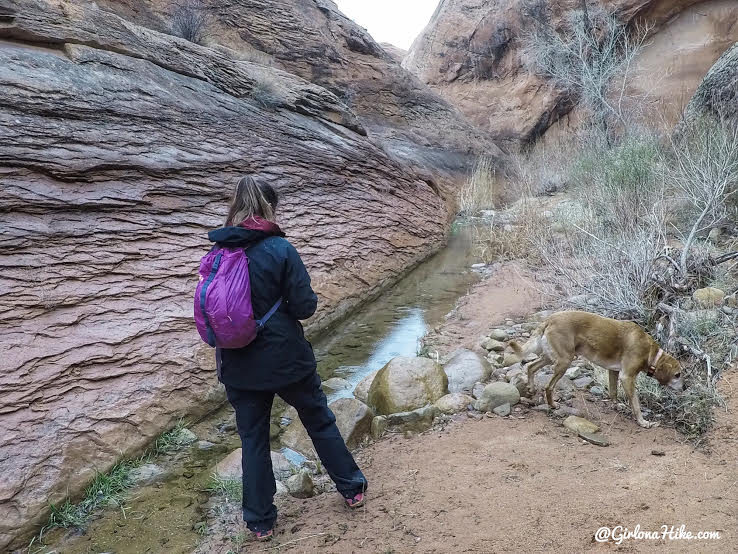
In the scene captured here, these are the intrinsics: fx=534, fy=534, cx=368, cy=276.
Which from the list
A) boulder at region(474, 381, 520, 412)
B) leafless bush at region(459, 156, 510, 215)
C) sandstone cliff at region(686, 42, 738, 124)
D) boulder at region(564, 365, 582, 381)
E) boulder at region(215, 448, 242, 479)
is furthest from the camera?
leafless bush at region(459, 156, 510, 215)

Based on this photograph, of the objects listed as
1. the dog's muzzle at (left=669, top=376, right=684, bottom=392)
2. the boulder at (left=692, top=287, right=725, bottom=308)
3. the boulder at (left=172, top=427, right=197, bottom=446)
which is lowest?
the boulder at (left=172, top=427, right=197, bottom=446)

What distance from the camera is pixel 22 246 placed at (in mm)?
4668

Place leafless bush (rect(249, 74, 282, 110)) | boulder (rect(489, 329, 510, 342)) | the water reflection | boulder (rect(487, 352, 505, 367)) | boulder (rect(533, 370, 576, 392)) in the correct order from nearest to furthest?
boulder (rect(533, 370, 576, 392)) → boulder (rect(487, 352, 505, 367)) → boulder (rect(489, 329, 510, 342)) → the water reflection → leafless bush (rect(249, 74, 282, 110))

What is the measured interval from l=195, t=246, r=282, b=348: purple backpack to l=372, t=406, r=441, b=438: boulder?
1.86 meters

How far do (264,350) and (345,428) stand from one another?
166 cm

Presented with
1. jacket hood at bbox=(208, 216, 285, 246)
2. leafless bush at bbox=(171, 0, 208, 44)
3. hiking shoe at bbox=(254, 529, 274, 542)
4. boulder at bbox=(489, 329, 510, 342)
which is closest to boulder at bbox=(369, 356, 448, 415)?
boulder at bbox=(489, 329, 510, 342)

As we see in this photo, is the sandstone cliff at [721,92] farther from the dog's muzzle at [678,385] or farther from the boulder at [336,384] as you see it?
the boulder at [336,384]

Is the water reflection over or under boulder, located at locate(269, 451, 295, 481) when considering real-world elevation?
over

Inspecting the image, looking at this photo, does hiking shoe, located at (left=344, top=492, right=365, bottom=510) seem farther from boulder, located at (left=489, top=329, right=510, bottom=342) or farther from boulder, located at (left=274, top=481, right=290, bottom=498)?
boulder, located at (left=489, top=329, right=510, bottom=342)

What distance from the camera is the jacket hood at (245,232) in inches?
112

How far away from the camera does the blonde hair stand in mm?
2945

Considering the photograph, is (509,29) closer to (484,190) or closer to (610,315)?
(484,190)

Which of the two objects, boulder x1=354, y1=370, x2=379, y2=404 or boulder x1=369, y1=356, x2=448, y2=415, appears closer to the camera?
boulder x1=369, y1=356, x2=448, y2=415

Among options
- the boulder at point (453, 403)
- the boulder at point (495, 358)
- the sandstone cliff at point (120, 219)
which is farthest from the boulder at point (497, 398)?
the sandstone cliff at point (120, 219)
